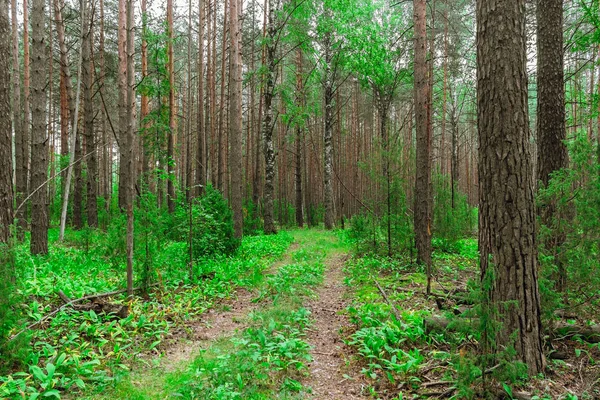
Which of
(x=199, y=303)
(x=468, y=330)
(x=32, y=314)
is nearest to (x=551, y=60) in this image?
(x=468, y=330)

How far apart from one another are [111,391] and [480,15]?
16.4 feet

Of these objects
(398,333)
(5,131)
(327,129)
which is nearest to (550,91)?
(398,333)

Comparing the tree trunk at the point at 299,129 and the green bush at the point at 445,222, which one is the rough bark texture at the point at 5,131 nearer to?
the green bush at the point at 445,222

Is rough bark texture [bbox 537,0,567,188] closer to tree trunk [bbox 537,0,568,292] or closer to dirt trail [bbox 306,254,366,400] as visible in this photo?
tree trunk [bbox 537,0,568,292]

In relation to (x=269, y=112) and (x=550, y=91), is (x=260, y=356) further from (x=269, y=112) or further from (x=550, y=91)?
(x=269, y=112)

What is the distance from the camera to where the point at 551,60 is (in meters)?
5.97

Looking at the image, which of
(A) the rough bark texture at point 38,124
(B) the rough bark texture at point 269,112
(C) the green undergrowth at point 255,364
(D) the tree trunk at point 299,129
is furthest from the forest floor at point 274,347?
(D) the tree trunk at point 299,129

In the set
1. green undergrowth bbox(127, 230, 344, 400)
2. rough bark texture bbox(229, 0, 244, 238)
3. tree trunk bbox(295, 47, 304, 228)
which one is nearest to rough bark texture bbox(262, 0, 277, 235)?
tree trunk bbox(295, 47, 304, 228)

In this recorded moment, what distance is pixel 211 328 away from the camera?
211 inches

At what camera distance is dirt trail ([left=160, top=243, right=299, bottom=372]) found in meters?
4.36

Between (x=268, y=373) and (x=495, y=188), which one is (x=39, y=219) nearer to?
(x=268, y=373)

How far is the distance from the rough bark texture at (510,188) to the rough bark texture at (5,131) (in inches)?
214

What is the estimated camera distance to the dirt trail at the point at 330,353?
3567 millimetres

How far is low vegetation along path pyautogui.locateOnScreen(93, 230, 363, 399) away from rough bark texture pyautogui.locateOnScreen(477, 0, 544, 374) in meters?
1.61
